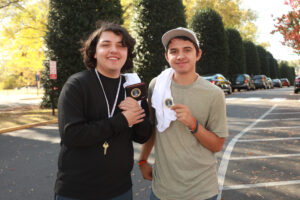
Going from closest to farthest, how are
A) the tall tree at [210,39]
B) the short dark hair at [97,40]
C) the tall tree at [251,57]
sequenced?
1. the short dark hair at [97,40]
2. the tall tree at [210,39]
3. the tall tree at [251,57]

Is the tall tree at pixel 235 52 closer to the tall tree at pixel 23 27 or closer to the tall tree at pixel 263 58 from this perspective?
the tall tree at pixel 23 27

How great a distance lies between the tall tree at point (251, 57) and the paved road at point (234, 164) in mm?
44750

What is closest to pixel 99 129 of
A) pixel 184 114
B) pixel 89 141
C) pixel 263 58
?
pixel 89 141

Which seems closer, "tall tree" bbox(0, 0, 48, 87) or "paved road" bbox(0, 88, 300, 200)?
"paved road" bbox(0, 88, 300, 200)

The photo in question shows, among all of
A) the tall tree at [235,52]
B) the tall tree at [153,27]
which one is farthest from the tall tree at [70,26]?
the tall tree at [235,52]

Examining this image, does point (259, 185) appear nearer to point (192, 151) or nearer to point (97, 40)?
point (192, 151)

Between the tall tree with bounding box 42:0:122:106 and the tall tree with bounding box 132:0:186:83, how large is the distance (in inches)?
199

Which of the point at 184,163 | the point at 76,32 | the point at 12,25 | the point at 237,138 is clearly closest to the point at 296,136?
the point at 237,138

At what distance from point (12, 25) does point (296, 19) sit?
17.9 m

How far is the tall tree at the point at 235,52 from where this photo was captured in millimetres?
37094

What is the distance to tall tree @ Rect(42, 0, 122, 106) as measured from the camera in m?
13.6

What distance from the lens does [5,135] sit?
857 cm

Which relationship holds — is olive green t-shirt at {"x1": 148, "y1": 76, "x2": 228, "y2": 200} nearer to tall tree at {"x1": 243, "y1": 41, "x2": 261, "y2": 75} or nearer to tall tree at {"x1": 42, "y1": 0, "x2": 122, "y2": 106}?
tall tree at {"x1": 42, "y1": 0, "x2": 122, "y2": 106}

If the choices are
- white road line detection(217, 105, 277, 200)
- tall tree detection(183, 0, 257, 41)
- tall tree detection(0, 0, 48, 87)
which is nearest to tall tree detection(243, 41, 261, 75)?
tall tree detection(183, 0, 257, 41)
